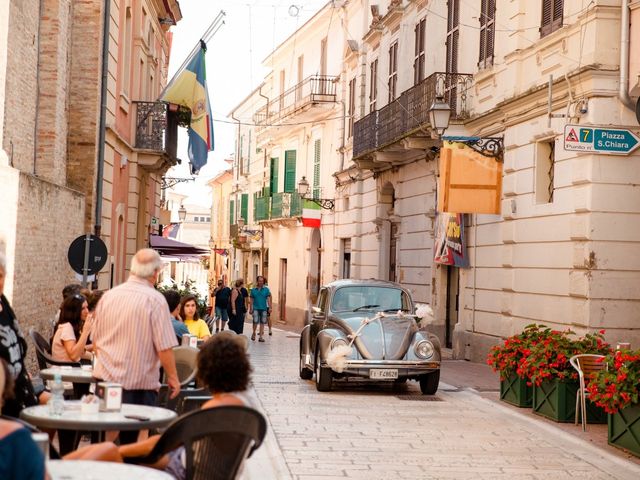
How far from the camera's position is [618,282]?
17.0 metres

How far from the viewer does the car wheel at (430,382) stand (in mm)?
16391

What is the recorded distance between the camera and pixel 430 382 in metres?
16.5

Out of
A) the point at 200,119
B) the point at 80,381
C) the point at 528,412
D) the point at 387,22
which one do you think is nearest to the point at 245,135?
the point at 387,22

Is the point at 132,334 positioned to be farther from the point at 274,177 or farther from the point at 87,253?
the point at 274,177

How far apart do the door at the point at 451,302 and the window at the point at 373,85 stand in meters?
9.24

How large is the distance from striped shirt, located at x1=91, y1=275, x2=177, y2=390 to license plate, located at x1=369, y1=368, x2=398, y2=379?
8559 millimetres

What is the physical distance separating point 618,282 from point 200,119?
1316 centimetres

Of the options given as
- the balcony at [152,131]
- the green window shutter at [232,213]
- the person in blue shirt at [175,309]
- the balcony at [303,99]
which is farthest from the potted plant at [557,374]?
the green window shutter at [232,213]

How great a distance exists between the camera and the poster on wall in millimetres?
23703

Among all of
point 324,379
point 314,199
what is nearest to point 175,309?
point 324,379

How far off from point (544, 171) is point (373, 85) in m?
14.7

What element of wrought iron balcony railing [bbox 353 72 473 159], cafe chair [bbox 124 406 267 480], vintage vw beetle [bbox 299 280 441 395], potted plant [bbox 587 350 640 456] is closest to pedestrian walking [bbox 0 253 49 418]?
cafe chair [bbox 124 406 267 480]

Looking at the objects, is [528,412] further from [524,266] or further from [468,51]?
[468,51]

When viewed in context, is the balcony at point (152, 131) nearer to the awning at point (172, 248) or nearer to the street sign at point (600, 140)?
the awning at point (172, 248)
